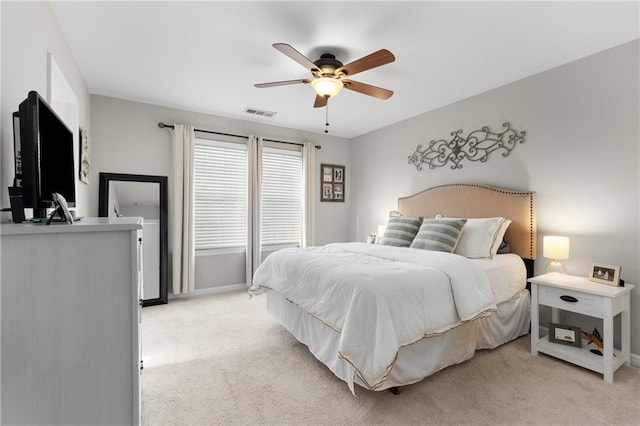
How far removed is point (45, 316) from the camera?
1.05 meters


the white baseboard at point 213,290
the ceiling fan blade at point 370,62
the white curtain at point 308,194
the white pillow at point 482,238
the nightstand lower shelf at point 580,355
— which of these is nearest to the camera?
the ceiling fan blade at point 370,62

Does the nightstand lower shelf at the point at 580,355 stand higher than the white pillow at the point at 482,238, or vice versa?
the white pillow at the point at 482,238

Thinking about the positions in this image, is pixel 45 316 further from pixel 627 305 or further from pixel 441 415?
pixel 627 305

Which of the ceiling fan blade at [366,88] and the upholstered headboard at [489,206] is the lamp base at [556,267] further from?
the ceiling fan blade at [366,88]

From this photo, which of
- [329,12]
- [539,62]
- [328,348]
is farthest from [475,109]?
[328,348]

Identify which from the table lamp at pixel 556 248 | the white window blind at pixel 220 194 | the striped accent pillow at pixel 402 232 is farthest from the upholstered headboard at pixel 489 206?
the white window blind at pixel 220 194

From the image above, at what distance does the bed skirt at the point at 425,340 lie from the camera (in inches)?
→ 79.7

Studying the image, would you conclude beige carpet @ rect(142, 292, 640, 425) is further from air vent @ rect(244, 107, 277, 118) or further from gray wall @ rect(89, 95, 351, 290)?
air vent @ rect(244, 107, 277, 118)

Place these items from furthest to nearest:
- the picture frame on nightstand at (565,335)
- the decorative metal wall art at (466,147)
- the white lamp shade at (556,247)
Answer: the decorative metal wall art at (466,147) → the white lamp shade at (556,247) → the picture frame on nightstand at (565,335)

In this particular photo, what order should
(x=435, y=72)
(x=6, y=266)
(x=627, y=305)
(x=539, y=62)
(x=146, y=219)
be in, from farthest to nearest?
(x=146, y=219) → (x=435, y=72) → (x=539, y=62) → (x=627, y=305) → (x=6, y=266)

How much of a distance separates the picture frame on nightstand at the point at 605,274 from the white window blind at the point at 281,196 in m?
3.75

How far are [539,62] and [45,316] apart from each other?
3929 millimetres

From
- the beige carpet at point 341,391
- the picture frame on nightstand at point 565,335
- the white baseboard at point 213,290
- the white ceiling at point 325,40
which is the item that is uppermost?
the white ceiling at point 325,40

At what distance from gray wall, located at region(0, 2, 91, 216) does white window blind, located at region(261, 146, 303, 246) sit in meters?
2.90
